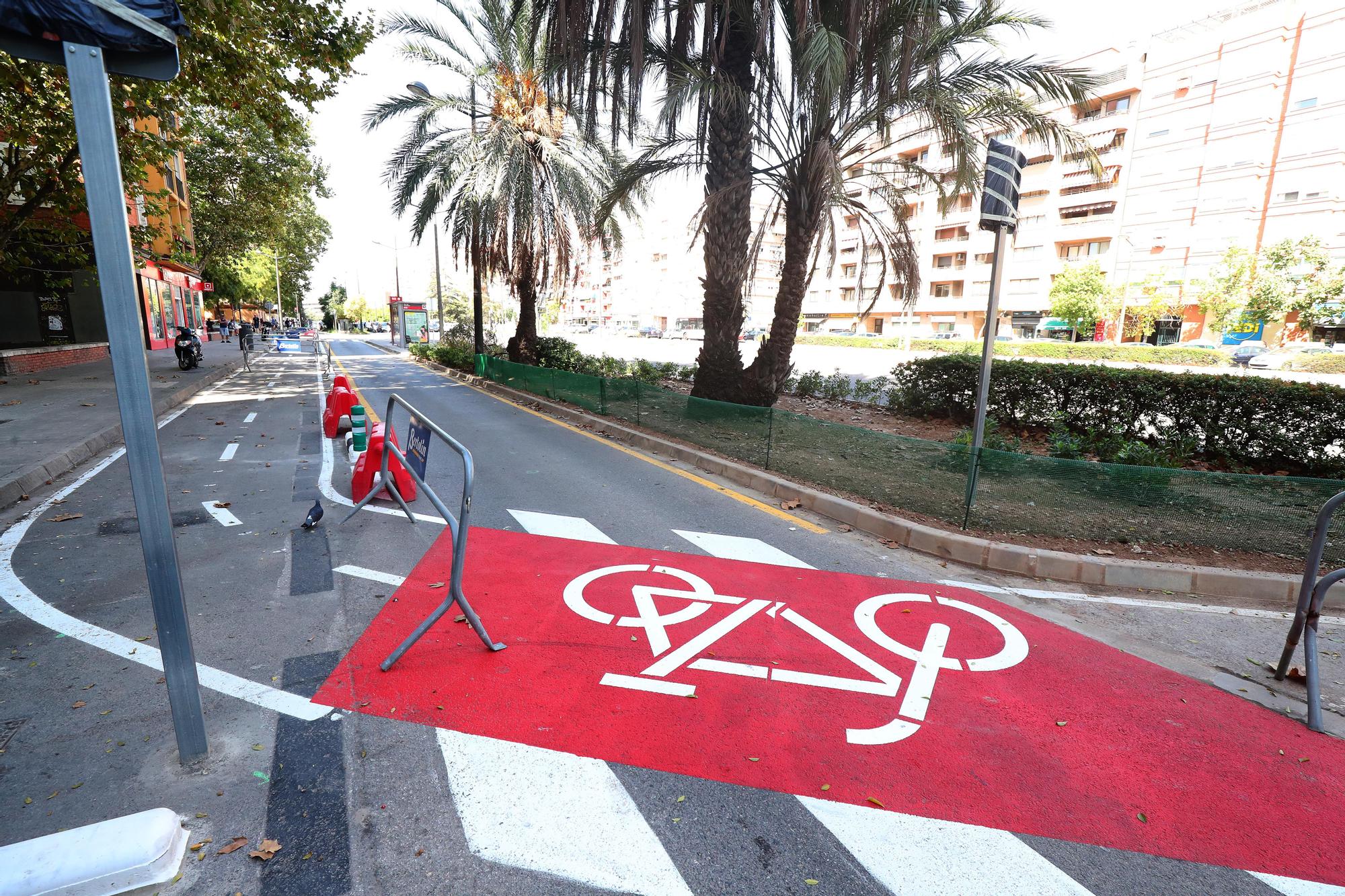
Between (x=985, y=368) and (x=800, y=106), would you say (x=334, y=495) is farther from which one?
(x=800, y=106)

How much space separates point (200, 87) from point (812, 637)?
14703 mm

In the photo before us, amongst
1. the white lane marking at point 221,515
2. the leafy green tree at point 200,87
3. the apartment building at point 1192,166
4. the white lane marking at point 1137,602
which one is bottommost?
the white lane marking at point 1137,602

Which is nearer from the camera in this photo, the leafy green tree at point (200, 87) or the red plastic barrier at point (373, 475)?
the red plastic barrier at point (373, 475)

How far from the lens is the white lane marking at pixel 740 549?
5.43 meters

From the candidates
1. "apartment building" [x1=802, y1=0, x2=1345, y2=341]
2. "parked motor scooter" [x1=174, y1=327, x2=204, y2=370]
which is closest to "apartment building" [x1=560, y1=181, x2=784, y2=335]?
"apartment building" [x1=802, y1=0, x2=1345, y2=341]

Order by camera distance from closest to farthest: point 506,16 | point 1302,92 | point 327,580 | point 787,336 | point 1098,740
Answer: point 1098,740 < point 327,580 < point 787,336 < point 506,16 < point 1302,92

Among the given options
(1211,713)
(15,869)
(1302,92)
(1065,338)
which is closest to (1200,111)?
(1302,92)

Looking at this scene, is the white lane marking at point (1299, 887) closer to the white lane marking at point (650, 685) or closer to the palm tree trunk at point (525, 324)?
the white lane marking at point (650, 685)

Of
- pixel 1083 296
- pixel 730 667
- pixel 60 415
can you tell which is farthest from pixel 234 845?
pixel 1083 296

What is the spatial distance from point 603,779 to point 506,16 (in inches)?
754

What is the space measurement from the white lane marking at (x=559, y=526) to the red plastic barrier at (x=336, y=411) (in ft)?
17.7

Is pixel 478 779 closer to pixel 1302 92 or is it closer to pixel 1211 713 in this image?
pixel 1211 713

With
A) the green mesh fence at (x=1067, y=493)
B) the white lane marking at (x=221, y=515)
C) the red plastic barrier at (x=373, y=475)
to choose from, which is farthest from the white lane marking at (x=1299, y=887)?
the white lane marking at (x=221, y=515)

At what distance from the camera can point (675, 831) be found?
98.3 inches
